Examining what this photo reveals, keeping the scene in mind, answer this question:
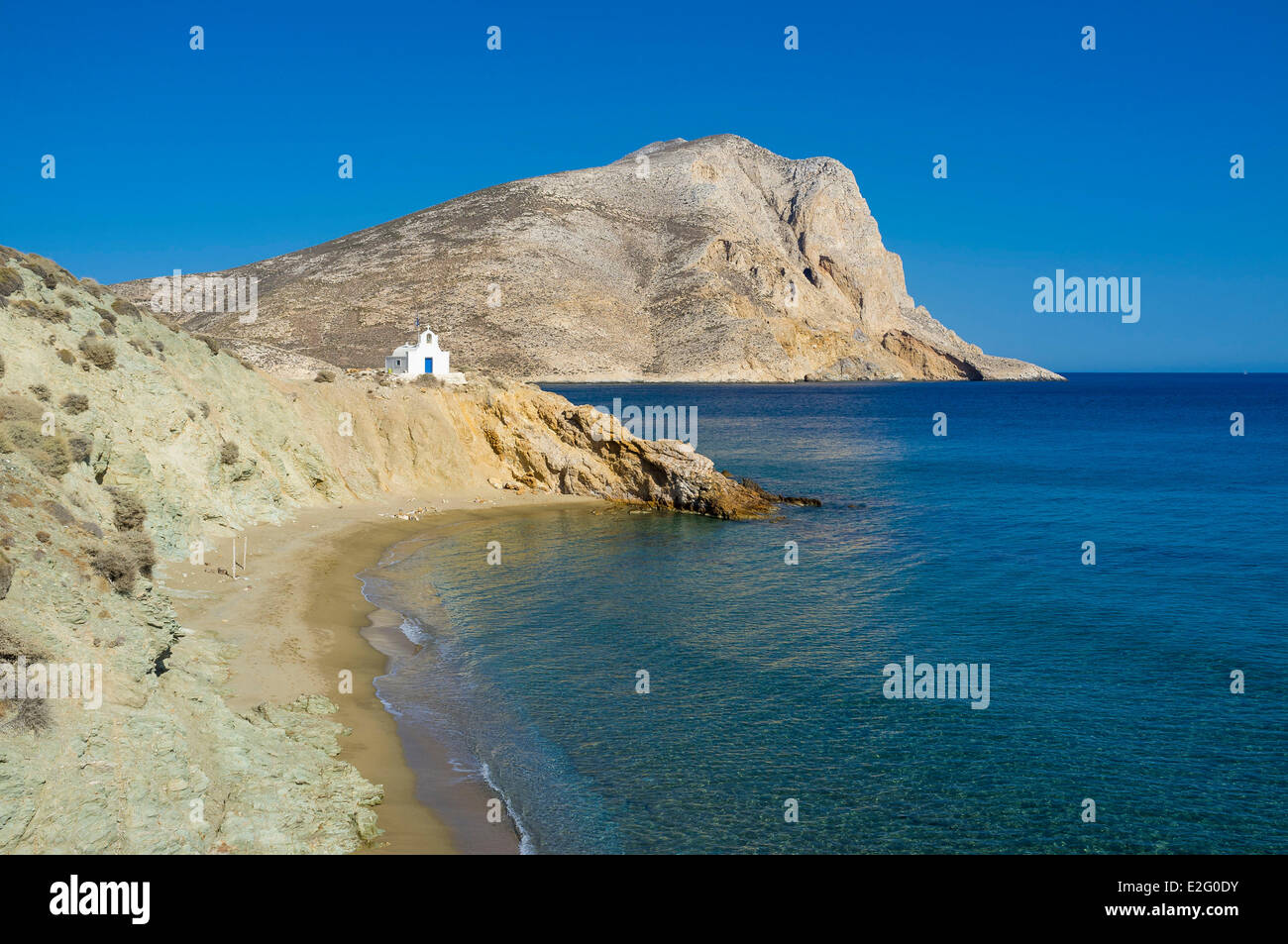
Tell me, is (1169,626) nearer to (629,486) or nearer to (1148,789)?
(1148,789)

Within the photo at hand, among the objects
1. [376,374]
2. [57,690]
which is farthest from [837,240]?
[57,690]

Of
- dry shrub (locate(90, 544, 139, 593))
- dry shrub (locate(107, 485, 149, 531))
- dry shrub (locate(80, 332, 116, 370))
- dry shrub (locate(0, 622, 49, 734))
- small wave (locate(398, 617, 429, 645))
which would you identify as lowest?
small wave (locate(398, 617, 429, 645))

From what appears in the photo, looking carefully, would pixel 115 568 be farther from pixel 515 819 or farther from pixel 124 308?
pixel 124 308

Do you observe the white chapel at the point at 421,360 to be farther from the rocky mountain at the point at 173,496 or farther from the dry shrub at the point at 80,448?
the dry shrub at the point at 80,448

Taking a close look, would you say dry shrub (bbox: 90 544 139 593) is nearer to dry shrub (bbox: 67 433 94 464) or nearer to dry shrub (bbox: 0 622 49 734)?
dry shrub (bbox: 0 622 49 734)

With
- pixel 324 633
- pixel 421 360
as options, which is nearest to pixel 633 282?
pixel 421 360

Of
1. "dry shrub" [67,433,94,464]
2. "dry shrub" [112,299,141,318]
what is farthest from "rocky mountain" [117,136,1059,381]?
"dry shrub" [67,433,94,464]
